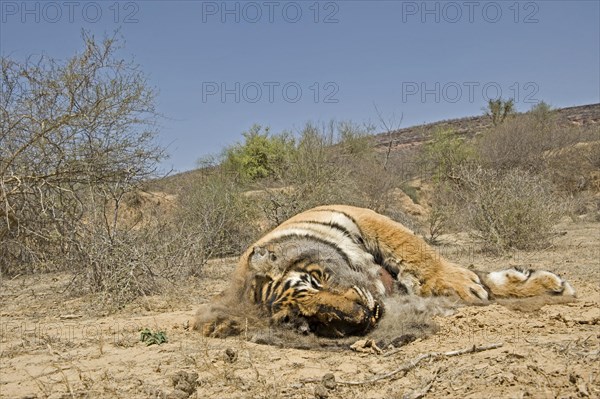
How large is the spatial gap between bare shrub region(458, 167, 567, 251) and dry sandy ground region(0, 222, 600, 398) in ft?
16.3

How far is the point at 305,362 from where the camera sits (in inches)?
157

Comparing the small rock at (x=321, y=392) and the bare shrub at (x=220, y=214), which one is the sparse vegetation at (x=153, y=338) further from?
the bare shrub at (x=220, y=214)

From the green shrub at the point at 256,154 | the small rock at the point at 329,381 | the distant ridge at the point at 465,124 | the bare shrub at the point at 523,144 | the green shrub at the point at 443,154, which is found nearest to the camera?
the small rock at the point at 329,381

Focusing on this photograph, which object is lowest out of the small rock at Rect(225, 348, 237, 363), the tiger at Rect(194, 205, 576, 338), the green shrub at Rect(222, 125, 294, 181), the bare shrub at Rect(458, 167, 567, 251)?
the small rock at Rect(225, 348, 237, 363)

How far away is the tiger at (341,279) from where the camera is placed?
14.3 ft

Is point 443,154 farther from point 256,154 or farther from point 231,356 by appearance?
point 231,356

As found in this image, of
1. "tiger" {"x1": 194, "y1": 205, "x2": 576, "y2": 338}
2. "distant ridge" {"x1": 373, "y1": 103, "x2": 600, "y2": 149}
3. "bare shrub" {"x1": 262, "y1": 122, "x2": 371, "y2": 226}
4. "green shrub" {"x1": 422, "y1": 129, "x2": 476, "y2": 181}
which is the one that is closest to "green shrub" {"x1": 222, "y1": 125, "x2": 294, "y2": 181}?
"bare shrub" {"x1": 262, "y1": 122, "x2": 371, "y2": 226}

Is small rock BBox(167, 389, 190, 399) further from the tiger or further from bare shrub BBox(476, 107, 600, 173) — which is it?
bare shrub BBox(476, 107, 600, 173)

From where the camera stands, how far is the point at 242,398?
3275 millimetres

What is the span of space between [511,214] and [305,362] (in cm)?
805

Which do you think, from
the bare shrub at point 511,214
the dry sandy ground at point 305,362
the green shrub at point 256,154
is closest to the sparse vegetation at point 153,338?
the dry sandy ground at point 305,362

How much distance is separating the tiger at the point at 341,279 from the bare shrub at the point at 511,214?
223 inches

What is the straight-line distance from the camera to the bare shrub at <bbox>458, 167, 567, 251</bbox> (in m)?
10.9

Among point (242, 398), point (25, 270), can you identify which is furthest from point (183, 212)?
point (242, 398)
